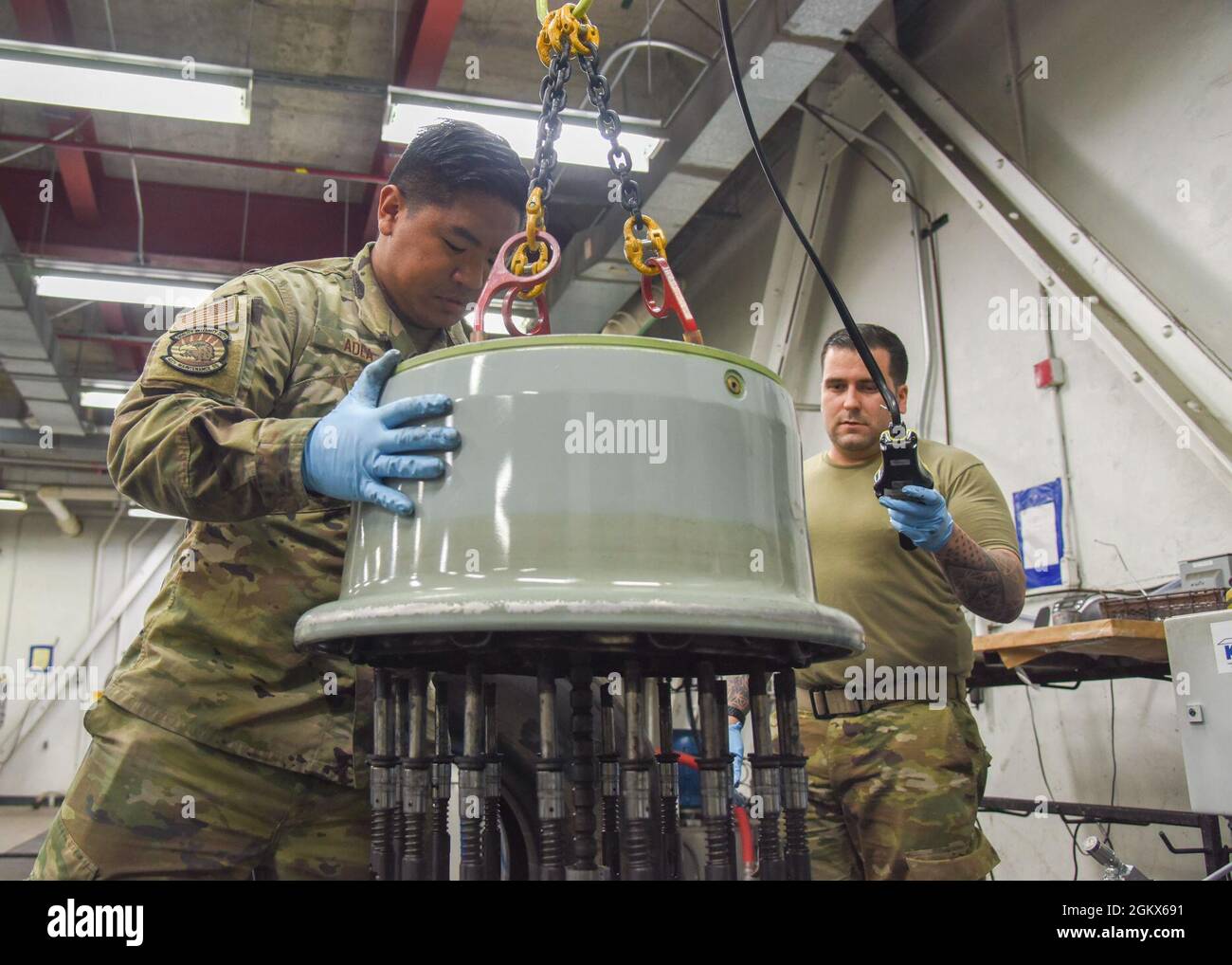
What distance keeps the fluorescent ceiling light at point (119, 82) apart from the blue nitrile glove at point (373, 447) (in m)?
2.63

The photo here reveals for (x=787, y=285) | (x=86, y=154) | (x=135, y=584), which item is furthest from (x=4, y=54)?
(x=135, y=584)

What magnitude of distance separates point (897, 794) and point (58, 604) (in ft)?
33.2

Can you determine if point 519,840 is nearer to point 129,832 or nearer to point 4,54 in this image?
point 129,832

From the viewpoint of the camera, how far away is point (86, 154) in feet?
15.7

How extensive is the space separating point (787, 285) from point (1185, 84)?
6.23 ft

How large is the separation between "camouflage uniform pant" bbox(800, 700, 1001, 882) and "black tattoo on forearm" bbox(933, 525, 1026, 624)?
0.20 meters

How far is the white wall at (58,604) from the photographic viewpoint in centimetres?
928

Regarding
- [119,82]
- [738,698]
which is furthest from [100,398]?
[738,698]

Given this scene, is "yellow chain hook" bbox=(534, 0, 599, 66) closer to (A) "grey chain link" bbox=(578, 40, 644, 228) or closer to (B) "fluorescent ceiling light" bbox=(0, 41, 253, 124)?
(A) "grey chain link" bbox=(578, 40, 644, 228)

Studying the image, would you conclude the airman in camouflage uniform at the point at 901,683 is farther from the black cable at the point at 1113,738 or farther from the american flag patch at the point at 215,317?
the black cable at the point at 1113,738

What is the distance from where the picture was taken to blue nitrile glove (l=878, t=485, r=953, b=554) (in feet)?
4.75

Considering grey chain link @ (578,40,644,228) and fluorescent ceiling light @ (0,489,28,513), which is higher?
fluorescent ceiling light @ (0,489,28,513)

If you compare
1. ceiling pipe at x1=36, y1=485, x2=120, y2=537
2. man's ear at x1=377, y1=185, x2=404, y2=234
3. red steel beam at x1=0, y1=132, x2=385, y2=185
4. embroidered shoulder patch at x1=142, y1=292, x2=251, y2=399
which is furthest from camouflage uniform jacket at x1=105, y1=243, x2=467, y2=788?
ceiling pipe at x1=36, y1=485, x2=120, y2=537

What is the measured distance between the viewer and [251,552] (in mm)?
1151
